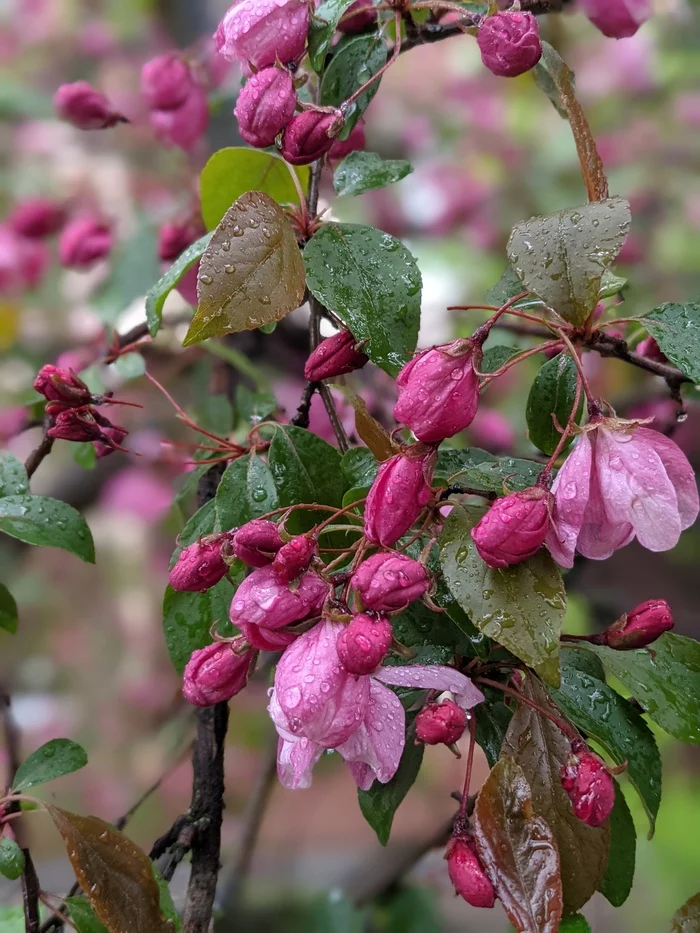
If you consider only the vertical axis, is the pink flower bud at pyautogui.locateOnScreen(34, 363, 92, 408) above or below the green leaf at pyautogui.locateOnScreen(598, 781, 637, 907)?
above

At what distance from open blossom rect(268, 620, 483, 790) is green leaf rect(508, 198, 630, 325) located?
18 cm

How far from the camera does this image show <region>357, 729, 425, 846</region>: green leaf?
1.47 feet

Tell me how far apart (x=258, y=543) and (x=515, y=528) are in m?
0.12

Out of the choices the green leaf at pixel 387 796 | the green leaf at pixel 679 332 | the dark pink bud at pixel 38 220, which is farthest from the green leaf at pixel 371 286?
the dark pink bud at pixel 38 220

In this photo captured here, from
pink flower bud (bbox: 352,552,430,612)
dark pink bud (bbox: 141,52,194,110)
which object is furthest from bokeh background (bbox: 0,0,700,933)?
pink flower bud (bbox: 352,552,430,612)

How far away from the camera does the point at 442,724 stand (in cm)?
39

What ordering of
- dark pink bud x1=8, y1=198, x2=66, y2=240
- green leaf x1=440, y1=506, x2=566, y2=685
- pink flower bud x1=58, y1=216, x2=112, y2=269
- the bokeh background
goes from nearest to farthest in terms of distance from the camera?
1. green leaf x1=440, y1=506, x2=566, y2=685
2. pink flower bud x1=58, y1=216, x2=112, y2=269
3. dark pink bud x1=8, y1=198, x2=66, y2=240
4. the bokeh background

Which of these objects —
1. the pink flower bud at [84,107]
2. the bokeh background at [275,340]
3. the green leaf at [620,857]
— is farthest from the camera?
the bokeh background at [275,340]

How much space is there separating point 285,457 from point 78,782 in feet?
5.44

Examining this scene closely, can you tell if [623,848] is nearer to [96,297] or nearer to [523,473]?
[523,473]

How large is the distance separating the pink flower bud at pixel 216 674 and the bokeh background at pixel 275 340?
2.28 ft

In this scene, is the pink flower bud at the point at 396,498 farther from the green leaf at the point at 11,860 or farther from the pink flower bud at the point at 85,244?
the pink flower bud at the point at 85,244

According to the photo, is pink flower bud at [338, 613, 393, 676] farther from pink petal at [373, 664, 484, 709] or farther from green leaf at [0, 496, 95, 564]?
green leaf at [0, 496, 95, 564]

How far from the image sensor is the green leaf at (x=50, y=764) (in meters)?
0.49
